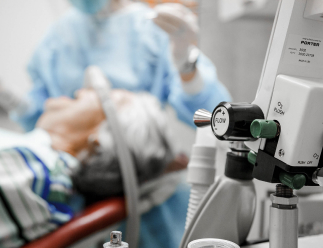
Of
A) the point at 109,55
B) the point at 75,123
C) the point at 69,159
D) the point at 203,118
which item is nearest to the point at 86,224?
the point at 69,159

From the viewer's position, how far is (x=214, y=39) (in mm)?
1166

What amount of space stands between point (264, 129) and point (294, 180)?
0.16 ft

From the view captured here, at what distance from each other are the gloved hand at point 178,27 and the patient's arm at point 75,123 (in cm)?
34

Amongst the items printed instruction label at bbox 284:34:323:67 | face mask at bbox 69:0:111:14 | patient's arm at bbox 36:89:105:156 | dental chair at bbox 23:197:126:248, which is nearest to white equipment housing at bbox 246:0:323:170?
printed instruction label at bbox 284:34:323:67

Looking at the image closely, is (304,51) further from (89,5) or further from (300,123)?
(89,5)

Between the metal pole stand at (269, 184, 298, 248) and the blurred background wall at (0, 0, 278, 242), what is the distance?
30cm

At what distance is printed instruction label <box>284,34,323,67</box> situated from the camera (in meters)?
0.26

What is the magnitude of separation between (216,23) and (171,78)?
0.94ft

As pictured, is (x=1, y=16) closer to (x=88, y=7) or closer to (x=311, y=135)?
(x=88, y=7)

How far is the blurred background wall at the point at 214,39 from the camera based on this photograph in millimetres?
953

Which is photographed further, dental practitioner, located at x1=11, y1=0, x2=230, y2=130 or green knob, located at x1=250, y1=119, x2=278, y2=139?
dental practitioner, located at x1=11, y1=0, x2=230, y2=130

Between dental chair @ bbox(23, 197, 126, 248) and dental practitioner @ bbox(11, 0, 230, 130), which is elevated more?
dental practitioner @ bbox(11, 0, 230, 130)

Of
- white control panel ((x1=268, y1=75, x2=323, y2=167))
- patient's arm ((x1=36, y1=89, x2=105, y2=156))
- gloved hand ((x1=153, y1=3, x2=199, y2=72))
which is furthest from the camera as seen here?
patient's arm ((x1=36, y1=89, x2=105, y2=156))

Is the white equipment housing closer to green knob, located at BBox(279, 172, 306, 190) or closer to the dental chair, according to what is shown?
green knob, located at BBox(279, 172, 306, 190)
